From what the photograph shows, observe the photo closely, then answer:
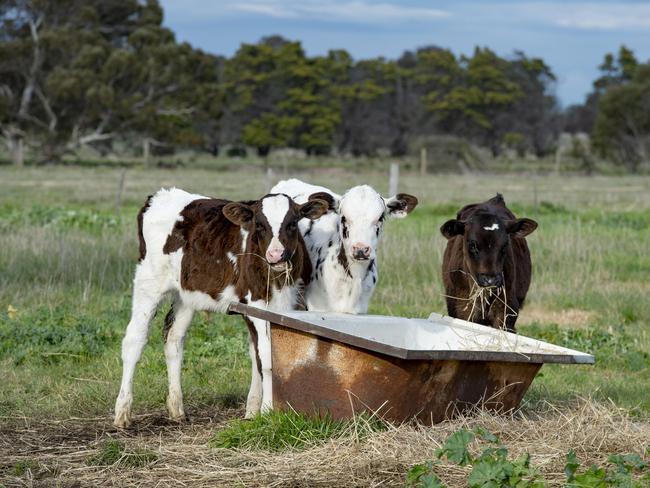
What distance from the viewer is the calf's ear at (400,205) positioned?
27.9 feet

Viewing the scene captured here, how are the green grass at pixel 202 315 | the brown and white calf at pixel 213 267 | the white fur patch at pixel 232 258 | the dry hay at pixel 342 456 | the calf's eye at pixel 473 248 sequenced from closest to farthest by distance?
the dry hay at pixel 342 456 < the brown and white calf at pixel 213 267 < the white fur patch at pixel 232 258 < the calf's eye at pixel 473 248 < the green grass at pixel 202 315

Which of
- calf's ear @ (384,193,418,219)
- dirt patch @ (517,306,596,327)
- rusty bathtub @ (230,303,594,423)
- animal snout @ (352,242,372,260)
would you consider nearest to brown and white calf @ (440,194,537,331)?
calf's ear @ (384,193,418,219)

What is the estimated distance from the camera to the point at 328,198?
27.1ft

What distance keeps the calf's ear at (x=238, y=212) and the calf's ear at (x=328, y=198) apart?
0.55 metres

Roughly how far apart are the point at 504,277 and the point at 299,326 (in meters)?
2.80

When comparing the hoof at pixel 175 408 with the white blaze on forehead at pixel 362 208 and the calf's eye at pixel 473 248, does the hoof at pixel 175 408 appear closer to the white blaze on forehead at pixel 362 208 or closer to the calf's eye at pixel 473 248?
the white blaze on forehead at pixel 362 208

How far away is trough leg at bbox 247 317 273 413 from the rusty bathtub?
345 mm

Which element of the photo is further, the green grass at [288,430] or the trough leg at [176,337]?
the trough leg at [176,337]

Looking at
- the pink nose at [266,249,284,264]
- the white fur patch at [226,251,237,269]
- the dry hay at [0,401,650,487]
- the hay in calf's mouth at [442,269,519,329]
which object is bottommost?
the dry hay at [0,401,650,487]

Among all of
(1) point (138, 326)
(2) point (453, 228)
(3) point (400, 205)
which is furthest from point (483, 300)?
(1) point (138, 326)

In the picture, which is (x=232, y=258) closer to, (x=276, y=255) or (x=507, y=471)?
(x=276, y=255)

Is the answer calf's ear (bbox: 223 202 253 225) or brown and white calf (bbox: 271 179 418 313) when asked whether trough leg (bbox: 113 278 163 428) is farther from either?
brown and white calf (bbox: 271 179 418 313)

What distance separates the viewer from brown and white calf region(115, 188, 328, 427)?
303 inches

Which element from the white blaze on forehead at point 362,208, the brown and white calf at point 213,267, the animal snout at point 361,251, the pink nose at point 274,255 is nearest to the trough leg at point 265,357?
the brown and white calf at point 213,267
